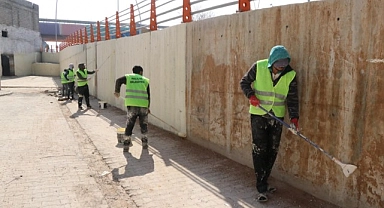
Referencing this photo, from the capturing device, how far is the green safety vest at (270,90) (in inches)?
140

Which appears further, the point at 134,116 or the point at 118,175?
the point at 134,116

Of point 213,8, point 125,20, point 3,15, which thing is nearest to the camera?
point 213,8

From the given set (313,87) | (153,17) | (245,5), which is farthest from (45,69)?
(313,87)

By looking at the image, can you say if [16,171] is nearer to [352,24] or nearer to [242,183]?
[242,183]

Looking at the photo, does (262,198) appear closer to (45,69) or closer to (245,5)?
(245,5)

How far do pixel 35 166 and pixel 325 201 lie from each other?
428cm

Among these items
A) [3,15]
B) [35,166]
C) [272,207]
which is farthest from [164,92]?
[3,15]

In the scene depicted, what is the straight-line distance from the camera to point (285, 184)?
4137 millimetres

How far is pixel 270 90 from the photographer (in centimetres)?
363

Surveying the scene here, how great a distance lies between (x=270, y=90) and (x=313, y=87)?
516 millimetres

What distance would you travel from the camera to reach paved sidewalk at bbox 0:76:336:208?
3715mm

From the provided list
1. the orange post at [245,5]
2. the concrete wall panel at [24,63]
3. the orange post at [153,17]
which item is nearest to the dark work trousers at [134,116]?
the orange post at [245,5]

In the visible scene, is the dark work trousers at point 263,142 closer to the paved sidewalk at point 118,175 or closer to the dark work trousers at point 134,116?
the paved sidewalk at point 118,175

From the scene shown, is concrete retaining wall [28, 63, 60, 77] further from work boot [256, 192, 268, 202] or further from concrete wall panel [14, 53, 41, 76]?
work boot [256, 192, 268, 202]
